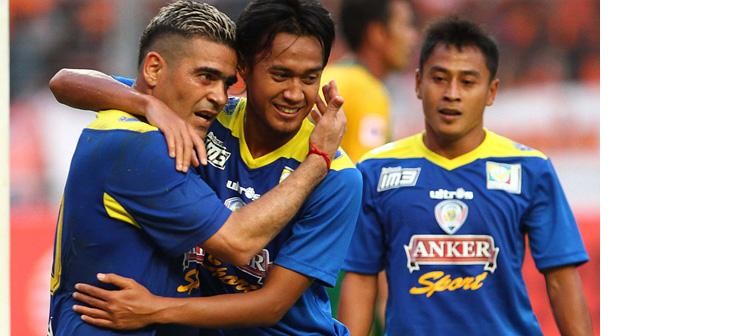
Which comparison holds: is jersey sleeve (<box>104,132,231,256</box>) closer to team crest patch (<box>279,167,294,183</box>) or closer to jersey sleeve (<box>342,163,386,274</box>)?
team crest patch (<box>279,167,294,183</box>)

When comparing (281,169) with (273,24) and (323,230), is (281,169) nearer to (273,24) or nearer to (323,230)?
(323,230)

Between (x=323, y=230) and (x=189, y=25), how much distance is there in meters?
0.78

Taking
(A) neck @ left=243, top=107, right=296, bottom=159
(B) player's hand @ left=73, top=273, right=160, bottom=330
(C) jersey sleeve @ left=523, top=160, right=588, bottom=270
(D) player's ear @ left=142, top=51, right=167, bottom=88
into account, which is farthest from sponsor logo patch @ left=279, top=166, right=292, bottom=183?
(C) jersey sleeve @ left=523, top=160, right=588, bottom=270

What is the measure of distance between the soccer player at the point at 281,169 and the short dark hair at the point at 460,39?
4.85 feet

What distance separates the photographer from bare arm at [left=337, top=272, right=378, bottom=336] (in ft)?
17.1

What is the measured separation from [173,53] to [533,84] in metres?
7.01

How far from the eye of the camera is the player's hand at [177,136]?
3633 mm

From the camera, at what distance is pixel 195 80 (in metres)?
3.80

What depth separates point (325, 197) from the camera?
155 inches

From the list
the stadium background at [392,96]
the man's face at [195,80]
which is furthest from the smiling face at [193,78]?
the stadium background at [392,96]

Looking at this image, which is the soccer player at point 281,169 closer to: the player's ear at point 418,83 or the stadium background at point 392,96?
the player's ear at point 418,83

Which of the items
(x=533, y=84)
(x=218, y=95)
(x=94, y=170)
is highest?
(x=533, y=84)

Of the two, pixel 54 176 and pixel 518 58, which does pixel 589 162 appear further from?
pixel 54 176
